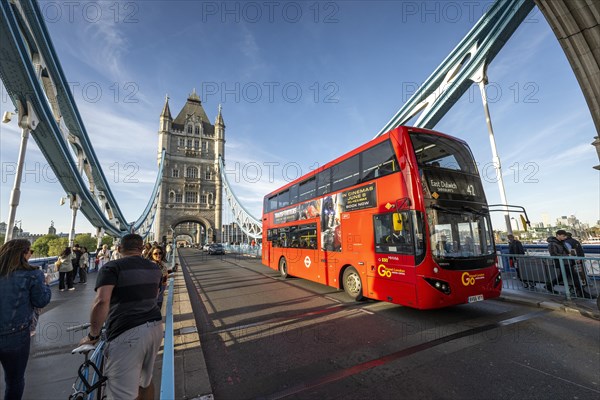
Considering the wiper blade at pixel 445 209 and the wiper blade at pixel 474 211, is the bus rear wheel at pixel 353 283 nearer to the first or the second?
the wiper blade at pixel 445 209

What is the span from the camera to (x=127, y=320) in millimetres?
2166

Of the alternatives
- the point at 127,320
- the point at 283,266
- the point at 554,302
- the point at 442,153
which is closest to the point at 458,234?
the point at 442,153

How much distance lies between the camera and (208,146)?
214ft

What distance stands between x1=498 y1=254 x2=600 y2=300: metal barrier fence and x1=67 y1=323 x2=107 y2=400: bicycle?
8410 millimetres

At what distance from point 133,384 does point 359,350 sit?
2.89 m

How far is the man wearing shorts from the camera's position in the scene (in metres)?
2.07

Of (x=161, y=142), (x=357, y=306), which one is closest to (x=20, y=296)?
(x=357, y=306)

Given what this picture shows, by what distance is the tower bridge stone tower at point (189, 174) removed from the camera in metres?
57.0

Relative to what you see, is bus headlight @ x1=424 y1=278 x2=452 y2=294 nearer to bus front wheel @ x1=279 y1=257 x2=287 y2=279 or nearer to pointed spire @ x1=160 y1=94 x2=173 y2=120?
bus front wheel @ x1=279 y1=257 x2=287 y2=279

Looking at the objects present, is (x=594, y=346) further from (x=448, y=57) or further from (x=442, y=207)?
(x=448, y=57)

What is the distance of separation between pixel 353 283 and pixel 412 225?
8.16 feet

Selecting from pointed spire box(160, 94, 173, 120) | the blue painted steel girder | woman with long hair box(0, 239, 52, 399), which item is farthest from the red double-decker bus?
pointed spire box(160, 94, 173, 120)

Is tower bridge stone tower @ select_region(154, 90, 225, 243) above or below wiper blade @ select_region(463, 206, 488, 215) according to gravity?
above

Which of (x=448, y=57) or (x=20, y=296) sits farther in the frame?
(x=448, y=57)
